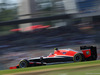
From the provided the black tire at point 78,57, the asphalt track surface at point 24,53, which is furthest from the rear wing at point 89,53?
the asphalt track surface at point 24,53

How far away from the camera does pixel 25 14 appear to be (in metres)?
11.5

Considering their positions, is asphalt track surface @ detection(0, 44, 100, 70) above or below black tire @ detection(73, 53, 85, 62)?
below

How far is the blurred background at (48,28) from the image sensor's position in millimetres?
8500

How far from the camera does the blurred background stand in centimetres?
850

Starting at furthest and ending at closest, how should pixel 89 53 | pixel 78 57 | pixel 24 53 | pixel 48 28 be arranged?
pixel 48 28 < pixel 24 53 < pixel 89 53 < pixel 78 57

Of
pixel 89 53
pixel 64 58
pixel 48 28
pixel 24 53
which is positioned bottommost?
pixel 24 53

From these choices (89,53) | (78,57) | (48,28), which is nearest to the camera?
(78,57)

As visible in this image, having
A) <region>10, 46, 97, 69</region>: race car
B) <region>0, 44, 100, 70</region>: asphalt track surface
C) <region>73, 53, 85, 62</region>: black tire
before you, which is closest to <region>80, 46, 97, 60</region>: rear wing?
<region>10, 46, 97, 69</region>: race car

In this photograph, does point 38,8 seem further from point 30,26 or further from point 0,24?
point 0,24

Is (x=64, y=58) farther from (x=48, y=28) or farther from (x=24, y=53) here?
(x=48, y=28)

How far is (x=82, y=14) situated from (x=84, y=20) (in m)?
0.43

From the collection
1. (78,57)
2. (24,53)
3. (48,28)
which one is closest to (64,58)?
(78,57)

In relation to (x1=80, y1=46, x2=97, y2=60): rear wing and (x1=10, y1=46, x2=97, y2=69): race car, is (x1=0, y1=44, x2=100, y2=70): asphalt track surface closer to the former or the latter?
(x1=10, y1=46, x2=97, y2=69): race car

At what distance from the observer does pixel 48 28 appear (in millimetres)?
10648
